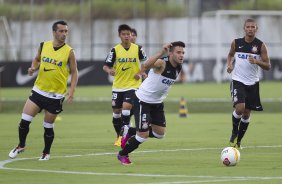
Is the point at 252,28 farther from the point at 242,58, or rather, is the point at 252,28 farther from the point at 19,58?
the point at 19,58

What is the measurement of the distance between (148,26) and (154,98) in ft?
147

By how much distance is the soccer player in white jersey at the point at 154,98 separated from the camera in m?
15.1

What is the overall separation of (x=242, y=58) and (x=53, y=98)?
15.2 ft

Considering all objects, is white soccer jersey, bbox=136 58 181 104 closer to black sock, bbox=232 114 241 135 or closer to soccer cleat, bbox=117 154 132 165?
soccer cleat, bbox=117 154 132 165

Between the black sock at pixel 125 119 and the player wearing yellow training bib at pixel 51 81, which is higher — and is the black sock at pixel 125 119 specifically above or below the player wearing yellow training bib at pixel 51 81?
below

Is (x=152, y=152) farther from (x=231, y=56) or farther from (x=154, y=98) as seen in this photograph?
(x=231, y=56)

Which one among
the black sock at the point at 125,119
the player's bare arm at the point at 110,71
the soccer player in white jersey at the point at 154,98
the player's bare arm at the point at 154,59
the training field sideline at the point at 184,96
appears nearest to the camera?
the player's bare arm at the point at 154,59

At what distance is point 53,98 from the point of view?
638 inches

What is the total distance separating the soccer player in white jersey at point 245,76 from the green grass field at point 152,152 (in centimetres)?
65

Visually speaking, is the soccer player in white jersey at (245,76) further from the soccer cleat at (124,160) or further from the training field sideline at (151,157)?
the soccer cleat at (124,160)

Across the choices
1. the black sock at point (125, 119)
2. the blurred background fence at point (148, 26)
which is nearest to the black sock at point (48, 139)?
the black sock at point (125, 119)

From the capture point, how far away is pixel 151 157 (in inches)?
662

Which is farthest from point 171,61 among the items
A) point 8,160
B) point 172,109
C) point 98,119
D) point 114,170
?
point 172,109

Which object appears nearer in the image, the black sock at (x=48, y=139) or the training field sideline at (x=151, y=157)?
the training field sideline at (x=151, y=157)
